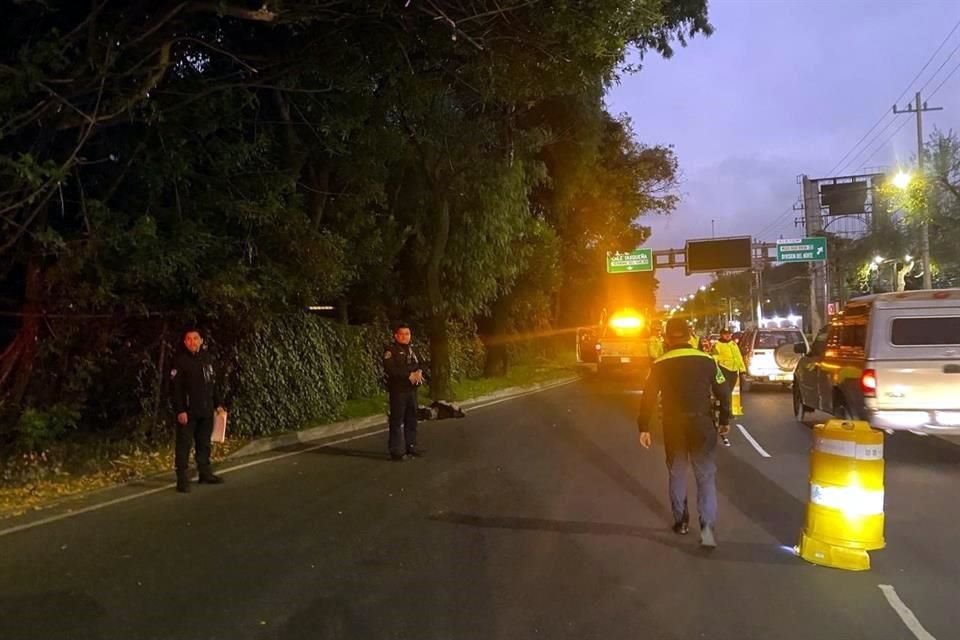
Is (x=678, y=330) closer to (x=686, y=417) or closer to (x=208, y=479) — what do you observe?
(x=686, y=417)

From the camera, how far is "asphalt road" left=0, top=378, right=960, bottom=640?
17.7ft

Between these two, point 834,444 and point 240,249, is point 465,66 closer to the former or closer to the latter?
point 240,249

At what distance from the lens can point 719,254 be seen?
4300 cm

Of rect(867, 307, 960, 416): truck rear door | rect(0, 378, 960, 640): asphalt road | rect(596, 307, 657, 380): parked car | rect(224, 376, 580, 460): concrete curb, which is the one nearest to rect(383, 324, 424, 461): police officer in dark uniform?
rect(0, 378, 960, 640): asphalt road

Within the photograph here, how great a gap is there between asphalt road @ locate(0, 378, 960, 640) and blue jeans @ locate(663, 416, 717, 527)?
0.36 metres

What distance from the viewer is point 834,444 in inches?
257

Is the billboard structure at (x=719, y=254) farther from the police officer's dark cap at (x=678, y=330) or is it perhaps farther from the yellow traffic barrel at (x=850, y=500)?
the yellow traffic barrel at (x=850, y=500)

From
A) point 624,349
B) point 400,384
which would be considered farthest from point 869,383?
point 624,349

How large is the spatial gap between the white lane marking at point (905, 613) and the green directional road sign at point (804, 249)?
1640 inches

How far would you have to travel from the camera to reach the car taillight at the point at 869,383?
11281 millimetres

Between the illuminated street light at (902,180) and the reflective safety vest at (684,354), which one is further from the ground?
the illuminated street light at (902,180)

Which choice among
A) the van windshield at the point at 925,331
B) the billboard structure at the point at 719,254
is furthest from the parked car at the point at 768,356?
the billboard structure at the point at 719,254

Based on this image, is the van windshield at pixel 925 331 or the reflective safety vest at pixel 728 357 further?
the reflective safety vest at pixel 728 357

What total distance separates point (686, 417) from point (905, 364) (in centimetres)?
554
